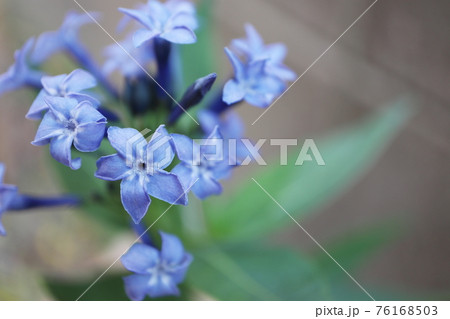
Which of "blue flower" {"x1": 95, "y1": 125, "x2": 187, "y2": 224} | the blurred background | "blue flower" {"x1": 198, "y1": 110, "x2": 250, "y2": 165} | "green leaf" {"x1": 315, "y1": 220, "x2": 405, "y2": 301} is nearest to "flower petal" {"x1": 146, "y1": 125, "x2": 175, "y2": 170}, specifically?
"blue flower" {"x1": 95, "y1": 125, "x2": 187, "y2": 224}

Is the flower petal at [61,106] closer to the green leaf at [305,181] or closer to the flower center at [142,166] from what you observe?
the flower center at [142,166]

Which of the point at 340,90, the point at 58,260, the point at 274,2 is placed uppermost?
the point at 274,2

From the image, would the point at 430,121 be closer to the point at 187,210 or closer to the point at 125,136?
the point at 187,210

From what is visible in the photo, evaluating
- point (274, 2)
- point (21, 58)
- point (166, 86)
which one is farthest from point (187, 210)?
point (274, 2)

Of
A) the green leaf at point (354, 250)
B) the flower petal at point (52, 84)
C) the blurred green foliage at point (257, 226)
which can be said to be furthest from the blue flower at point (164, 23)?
the green leaf at point (354, 250)

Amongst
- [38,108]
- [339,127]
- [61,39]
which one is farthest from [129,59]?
[339,127]
